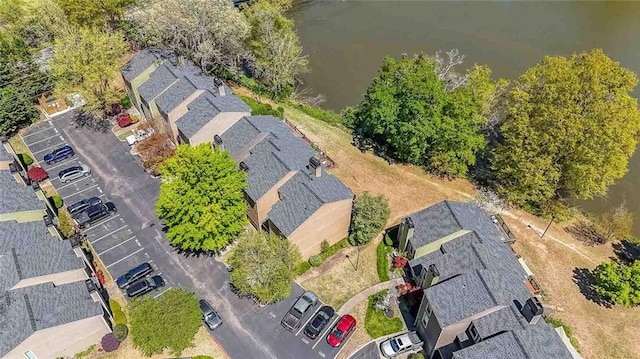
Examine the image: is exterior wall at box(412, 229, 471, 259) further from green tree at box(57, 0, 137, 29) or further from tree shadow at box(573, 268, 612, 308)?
green tree at box(57, 0, 137, 29)

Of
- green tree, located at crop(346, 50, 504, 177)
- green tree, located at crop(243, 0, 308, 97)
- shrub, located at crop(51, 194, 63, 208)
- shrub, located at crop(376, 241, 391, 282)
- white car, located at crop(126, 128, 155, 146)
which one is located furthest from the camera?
green tree, located at crop(243, 0, 308, 97)

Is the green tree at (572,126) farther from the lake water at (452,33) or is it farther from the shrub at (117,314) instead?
the shrub at (117,314)

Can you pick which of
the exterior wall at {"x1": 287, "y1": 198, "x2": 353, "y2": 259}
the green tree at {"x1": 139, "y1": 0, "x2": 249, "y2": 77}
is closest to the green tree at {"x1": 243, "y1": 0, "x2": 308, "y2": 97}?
the green tree at {"x1": 139, "y1": 0, "x2": 249, "y2": 77}

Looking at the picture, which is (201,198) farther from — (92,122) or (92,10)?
(92,10)

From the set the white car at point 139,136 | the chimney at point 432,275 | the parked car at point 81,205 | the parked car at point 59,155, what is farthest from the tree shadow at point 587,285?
the parked car at point 59,155

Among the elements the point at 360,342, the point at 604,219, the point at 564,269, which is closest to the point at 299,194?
the point at 360,342

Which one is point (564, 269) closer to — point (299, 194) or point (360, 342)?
point (360, 342)

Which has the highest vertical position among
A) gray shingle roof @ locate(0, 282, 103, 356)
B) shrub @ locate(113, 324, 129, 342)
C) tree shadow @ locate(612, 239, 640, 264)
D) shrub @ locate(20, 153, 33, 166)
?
tree shadow @ locate(612, 239, 640, 264)
